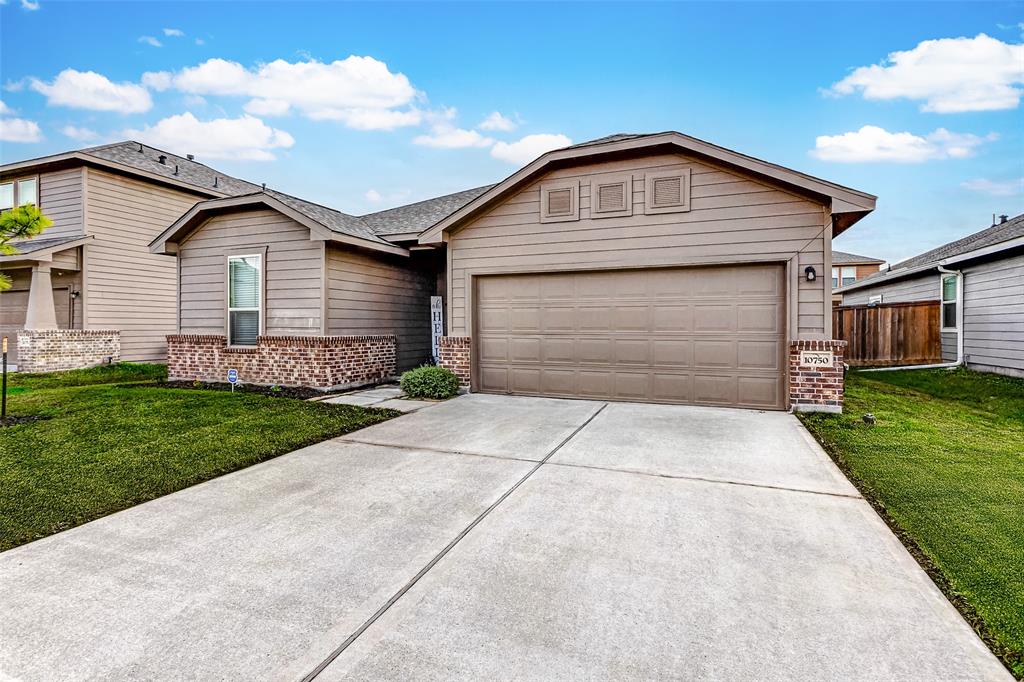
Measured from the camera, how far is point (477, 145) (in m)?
26.1

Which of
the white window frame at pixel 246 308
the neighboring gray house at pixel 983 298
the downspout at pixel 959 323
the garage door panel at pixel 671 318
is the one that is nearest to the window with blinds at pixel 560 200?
the garage door panel at pixel 671 318

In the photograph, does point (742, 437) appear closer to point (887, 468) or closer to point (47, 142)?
point (887, 468)

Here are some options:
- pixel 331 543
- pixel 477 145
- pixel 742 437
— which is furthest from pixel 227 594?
pixel 477 145

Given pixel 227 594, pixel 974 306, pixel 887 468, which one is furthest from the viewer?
pixel 974 306

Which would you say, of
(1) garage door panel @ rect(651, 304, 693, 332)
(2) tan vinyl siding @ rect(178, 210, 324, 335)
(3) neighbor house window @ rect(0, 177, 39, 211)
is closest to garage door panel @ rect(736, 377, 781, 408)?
(1) garage door panel @ rect(651, 304, 693, 332)

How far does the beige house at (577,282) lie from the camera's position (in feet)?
23.3

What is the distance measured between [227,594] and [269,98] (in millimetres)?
22901

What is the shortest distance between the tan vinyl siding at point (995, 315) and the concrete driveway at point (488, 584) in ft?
32.6

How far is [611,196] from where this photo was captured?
7.93 meters

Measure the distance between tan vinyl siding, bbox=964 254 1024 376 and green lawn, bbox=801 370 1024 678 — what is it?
2614 millimetres

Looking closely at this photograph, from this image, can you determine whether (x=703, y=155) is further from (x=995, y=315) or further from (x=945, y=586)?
(x=995, y=315)

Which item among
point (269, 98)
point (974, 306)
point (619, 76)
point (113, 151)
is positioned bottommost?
point (974, 306)

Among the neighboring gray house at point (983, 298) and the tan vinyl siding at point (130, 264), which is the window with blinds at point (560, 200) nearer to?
the neighboring gray house at point (983, 298)

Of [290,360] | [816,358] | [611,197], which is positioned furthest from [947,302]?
[290,360]
